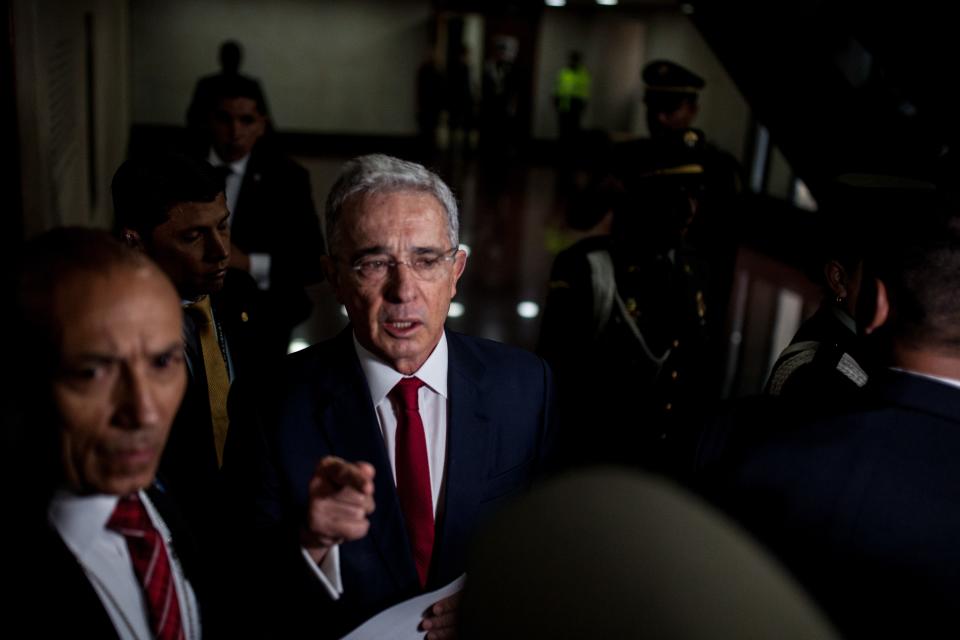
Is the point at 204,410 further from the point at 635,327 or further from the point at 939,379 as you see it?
the point at 939,379

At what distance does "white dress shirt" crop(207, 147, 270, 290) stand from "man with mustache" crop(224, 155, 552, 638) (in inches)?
63.1

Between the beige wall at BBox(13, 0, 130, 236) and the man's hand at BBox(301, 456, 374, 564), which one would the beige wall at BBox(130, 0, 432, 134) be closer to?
the beige wall at BBox(13, 0, 130, 236)

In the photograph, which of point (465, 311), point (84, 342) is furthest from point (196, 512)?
point (465, 311)

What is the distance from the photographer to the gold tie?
6.31 ft

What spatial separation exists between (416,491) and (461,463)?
0.10m

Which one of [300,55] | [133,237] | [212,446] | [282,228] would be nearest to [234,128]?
[282,228]

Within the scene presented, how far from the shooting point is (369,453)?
1513mm

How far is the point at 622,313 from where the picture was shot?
8.38 feet

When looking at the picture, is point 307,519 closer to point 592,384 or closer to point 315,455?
point 315,455

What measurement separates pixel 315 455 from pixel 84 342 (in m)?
0.62

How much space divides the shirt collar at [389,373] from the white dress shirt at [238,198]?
1.66 meters

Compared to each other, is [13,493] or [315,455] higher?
[13,493]

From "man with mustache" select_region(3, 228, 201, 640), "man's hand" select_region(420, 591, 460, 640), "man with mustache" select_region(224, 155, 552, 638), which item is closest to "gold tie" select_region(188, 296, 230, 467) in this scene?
"man with mustache" select_region(224, 155, 552, 638)

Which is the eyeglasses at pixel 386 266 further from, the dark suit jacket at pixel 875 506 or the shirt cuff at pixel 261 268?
the shirt cuff at pixel 261 268
